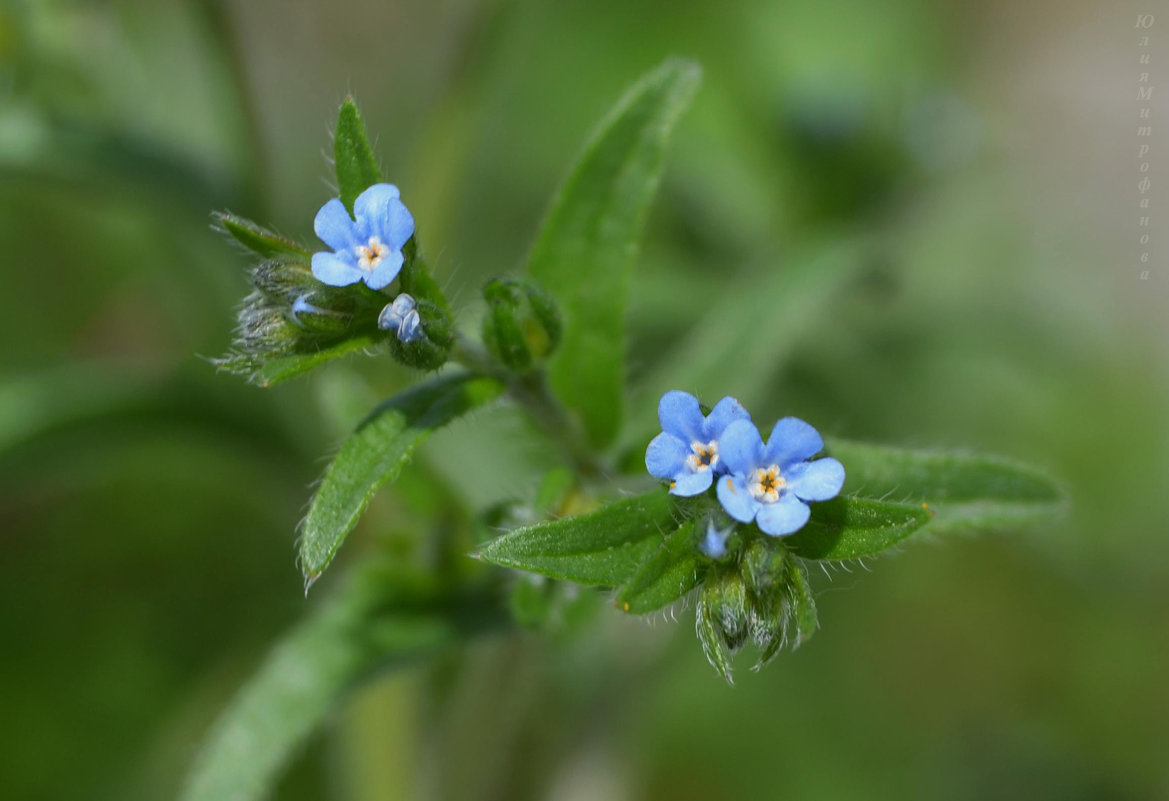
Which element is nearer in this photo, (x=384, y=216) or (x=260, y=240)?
(x=384, y=216)

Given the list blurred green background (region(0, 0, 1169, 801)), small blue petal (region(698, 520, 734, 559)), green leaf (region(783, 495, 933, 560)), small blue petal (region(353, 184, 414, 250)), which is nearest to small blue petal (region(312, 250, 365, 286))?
small blue petal (region(353, 184, 414, 250))

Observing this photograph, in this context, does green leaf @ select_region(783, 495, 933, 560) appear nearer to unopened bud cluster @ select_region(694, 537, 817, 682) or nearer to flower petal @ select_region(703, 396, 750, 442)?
unopened bud cluster @ select_region(694, 537, 817, 682)

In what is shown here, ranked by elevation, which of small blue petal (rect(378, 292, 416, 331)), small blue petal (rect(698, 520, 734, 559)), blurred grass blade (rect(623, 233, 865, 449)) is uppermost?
small blue petal (rect(378, 292, 416, 331))

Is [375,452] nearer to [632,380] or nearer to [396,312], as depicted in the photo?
[396,312]

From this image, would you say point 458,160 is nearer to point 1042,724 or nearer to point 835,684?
point 835,684
